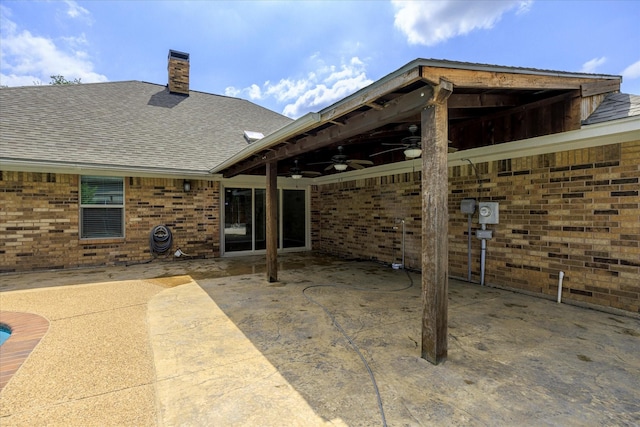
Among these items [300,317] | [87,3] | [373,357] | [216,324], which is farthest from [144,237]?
[373,357]

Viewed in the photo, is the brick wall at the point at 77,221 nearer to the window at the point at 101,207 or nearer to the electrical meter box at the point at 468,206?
the window at the point at 101,207

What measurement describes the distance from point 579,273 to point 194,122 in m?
10.5

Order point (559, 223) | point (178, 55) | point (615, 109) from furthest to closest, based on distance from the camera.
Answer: point (178, 55), point (559, 223), point (615, 109)

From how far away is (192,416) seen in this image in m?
2.08

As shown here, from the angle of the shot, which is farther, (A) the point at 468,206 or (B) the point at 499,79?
(A) the point at 468,206

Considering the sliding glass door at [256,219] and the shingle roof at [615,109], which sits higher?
the shingle roof at [615,109]

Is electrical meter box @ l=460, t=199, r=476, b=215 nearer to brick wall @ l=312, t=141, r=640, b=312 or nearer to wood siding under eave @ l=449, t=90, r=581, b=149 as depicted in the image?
brick wall @ l=312, t=141, r=640, b=312

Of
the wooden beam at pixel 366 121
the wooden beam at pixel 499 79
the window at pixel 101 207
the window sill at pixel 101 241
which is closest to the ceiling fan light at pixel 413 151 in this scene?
the wooden beam at pixel 366 121

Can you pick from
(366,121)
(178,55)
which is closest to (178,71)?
(178,55)

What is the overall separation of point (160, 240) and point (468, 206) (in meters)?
7.36

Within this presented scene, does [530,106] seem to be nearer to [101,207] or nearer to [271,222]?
[271,222]

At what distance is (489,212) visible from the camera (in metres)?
5.45

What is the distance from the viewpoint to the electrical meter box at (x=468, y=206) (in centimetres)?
565

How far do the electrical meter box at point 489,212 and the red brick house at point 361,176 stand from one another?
0.08 metres
